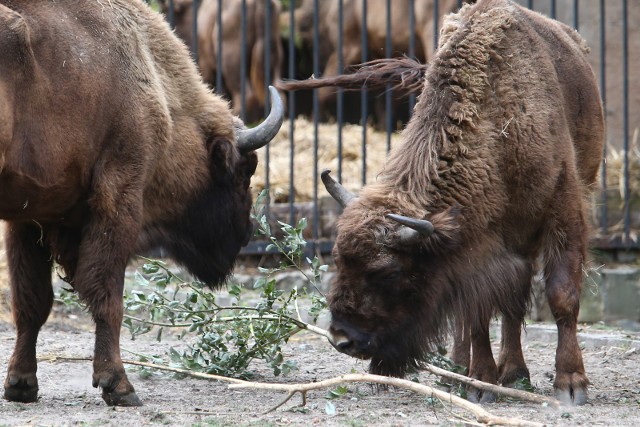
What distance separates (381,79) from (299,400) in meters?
2.17

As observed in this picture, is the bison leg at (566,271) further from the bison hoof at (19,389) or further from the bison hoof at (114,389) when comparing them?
the bison hoof at (19,389)

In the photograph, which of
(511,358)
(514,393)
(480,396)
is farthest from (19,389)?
(511,358)

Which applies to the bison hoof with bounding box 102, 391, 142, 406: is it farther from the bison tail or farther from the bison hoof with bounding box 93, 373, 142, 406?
the bison tail

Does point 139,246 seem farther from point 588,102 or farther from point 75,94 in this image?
point 588,102

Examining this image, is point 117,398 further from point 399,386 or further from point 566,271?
point 566,271

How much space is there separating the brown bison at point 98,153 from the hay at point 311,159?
160 inches

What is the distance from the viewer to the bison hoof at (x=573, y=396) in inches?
207

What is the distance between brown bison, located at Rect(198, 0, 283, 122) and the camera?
13148 mm

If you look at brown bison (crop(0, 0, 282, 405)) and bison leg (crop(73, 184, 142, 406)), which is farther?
bison leg (crop(73, 184, 142, 406))

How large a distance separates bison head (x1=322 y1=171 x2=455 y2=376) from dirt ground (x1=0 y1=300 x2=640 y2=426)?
1.11 feet

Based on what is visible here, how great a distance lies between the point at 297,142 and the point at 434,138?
7.05 meters

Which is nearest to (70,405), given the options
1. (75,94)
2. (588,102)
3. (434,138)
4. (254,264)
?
(75,94)

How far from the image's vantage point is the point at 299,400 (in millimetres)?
5379

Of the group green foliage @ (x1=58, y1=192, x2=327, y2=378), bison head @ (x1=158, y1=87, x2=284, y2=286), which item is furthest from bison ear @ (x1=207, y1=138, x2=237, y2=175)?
green foliage @ (x1=58, y1=192, x2=327, y2=378)
